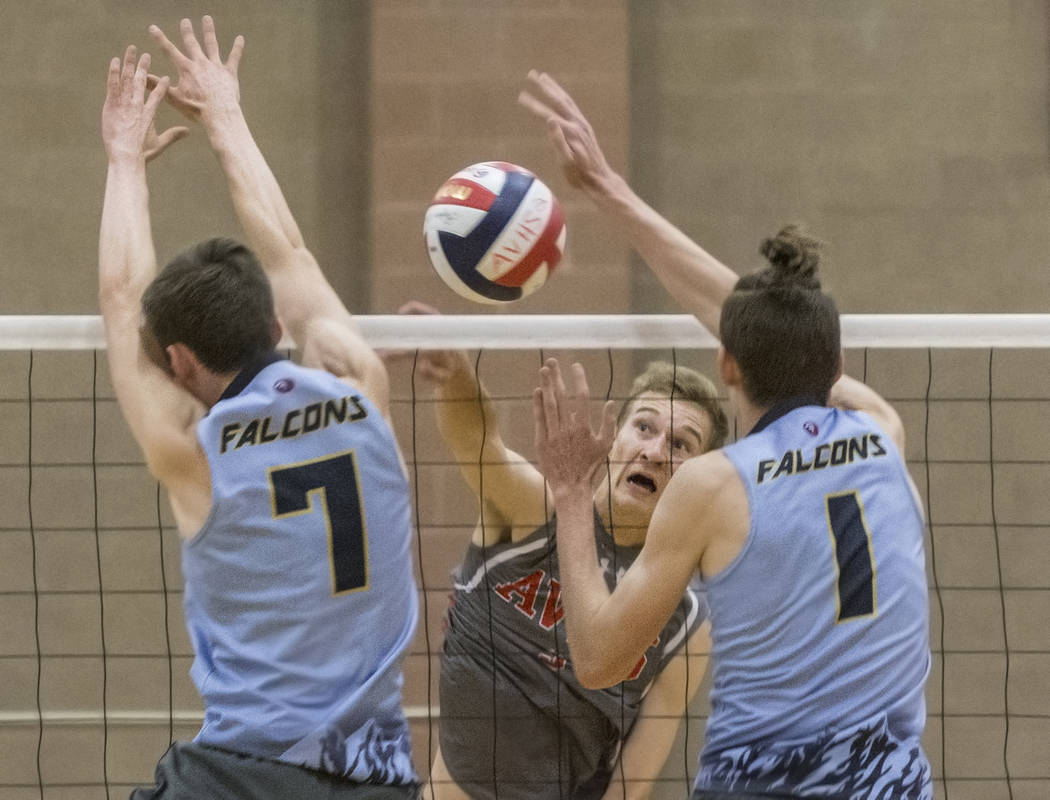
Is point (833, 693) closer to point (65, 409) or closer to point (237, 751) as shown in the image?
point (237, 751)

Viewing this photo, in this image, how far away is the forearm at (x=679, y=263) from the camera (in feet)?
9.22

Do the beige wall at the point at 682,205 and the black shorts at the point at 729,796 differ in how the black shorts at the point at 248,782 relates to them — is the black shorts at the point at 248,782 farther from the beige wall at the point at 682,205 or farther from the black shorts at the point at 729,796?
the beige wall at the point at 682,205

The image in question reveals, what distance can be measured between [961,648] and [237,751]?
4.74 metres

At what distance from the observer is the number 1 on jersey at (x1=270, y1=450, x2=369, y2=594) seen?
2.24m

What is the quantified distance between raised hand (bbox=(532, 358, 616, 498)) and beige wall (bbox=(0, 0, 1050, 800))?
11.6ft

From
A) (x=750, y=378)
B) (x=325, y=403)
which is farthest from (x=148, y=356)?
(x=750, y=378)

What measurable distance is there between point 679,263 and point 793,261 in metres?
0.54

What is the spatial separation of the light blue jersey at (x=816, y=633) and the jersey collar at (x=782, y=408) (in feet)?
0.07

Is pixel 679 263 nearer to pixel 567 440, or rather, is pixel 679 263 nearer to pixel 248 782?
pixel 567 440

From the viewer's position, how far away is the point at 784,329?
226 cm

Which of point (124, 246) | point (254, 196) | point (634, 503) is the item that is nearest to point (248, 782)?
point (124, 246)

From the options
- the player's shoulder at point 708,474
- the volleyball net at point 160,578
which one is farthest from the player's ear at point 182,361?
the volleyball net at point 160,578

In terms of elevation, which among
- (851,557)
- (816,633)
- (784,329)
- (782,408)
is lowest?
(816,633)

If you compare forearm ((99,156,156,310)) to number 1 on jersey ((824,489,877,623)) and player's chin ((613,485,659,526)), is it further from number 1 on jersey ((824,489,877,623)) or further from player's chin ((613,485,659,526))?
player's chin ((613,485,659,526))
